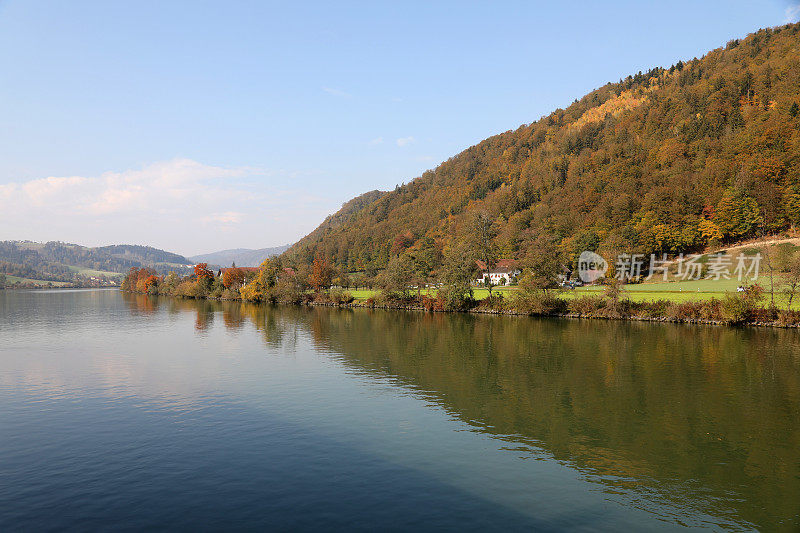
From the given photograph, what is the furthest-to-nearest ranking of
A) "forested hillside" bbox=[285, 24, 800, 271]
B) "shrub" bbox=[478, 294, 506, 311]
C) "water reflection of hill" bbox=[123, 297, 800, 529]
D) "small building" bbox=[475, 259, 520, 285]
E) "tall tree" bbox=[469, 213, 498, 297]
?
1. "small building" bbox=[475, 259, 520, 285]
2. "forested hillside" bbox=[285, 24, 800, 271]
3. "tall tree" bbox=[469, 213, 498, 297]
4. "shrub" bbox=[478, 294, 506, 311]
5. "water reflection of hill" bbox=[123, 297, 800, 529]

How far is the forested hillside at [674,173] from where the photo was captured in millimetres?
107312

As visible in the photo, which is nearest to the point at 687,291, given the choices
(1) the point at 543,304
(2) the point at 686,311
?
(2) the point at 686,311

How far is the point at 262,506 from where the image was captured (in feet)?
47.6

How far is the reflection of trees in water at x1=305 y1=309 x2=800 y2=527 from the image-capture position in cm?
1677

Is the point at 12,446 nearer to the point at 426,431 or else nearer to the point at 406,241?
the point at 426,431

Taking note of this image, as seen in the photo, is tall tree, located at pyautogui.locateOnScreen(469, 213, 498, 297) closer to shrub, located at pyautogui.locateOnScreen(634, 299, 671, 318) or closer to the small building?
the small building

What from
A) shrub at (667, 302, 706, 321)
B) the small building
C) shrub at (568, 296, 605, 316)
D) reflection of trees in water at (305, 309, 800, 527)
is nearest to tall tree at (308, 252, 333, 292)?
the small building

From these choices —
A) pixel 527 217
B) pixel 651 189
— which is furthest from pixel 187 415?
pixel 527 217

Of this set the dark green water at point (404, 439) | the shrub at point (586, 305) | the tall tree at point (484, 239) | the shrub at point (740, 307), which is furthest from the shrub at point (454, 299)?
the dark green water at point (404, 439)

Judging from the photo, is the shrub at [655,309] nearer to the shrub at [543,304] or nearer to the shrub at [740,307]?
the shrub at [740,307]

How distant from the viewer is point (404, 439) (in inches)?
814

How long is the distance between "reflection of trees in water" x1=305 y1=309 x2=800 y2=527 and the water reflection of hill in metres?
0.08

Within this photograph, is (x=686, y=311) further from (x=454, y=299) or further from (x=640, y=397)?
(x=640, y=397)

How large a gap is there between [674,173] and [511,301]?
8078 centimetres
